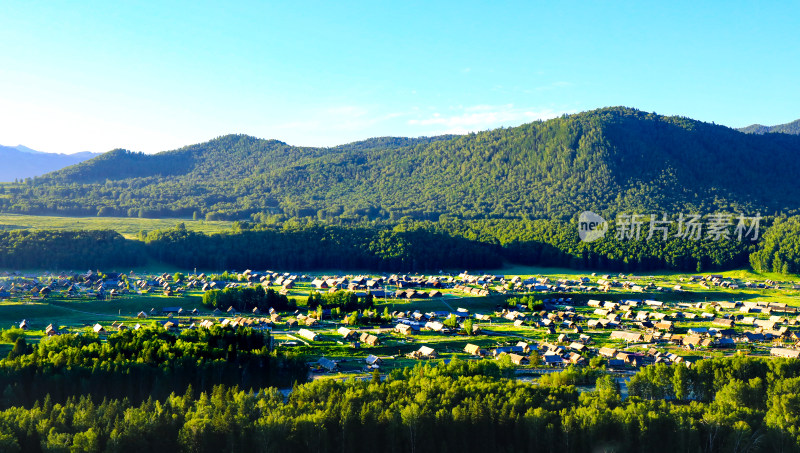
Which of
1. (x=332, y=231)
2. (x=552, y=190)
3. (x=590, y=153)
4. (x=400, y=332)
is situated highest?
(x=590, y=153)

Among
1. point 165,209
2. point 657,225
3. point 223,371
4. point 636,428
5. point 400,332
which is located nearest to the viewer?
point 636,428

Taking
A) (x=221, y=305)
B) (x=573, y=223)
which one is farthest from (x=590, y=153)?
(x=221, y=305)

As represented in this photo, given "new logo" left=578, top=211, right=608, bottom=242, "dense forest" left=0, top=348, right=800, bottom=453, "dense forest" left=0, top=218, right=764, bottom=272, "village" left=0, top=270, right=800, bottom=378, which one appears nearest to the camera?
"dense forest" left=0, top=348, right=800, bottom=453

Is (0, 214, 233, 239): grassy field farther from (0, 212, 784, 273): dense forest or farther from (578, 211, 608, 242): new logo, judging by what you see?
(578, 211, 608, 242): new logo

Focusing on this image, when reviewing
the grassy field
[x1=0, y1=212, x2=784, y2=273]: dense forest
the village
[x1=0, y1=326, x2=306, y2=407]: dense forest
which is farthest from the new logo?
[x1=0, y1=326, x2=306, y2=407]: dense forest

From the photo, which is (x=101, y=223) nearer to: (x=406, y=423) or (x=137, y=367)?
(x=137, y=367)

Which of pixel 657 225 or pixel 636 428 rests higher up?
pixel 657 225

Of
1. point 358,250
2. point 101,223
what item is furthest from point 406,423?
point 101,223

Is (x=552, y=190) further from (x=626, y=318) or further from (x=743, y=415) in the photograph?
(x=743, y=415)
